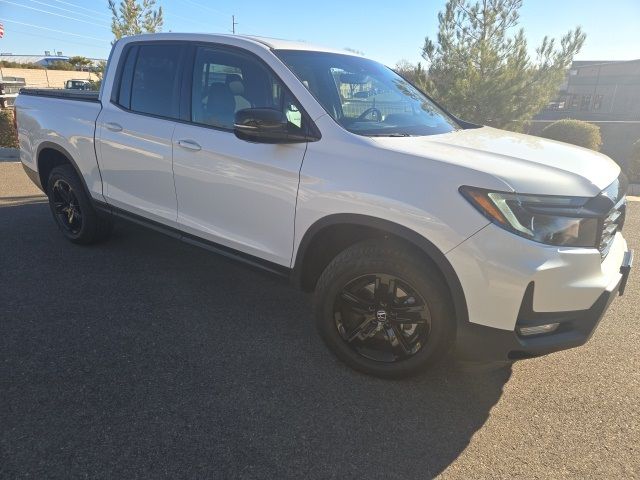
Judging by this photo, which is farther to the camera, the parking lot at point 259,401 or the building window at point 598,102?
the building window at point 598,102

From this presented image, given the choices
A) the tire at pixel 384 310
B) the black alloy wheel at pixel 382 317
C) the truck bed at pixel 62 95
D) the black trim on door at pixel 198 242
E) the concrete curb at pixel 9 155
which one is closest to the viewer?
the tire at pixel 384 310

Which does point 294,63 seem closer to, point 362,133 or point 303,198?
point 362,133

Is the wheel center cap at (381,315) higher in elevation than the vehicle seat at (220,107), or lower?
lower

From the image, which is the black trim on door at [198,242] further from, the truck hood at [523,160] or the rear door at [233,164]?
the truck hood at [523,160]

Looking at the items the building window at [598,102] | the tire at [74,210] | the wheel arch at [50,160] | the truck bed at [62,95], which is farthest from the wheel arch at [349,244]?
the building window at [598,102]

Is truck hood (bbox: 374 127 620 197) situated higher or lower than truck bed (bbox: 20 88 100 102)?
lower

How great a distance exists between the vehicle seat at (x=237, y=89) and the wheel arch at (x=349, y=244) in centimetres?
100

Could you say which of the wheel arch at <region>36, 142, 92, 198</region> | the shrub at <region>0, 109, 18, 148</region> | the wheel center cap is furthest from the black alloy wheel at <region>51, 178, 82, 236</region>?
the shrub at <region>0, 109, 18, 148</region>

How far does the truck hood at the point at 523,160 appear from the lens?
7.09 ft

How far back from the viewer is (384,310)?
2588 millimetres

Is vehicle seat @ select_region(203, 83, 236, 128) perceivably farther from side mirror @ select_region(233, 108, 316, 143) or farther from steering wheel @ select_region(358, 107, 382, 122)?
steering wheel @ select_region(358, 107, 382, 122)

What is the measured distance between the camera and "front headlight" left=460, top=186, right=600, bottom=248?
2.10m

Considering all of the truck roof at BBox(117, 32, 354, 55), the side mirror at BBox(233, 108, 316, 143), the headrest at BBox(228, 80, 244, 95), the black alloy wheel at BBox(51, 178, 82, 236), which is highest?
the truck roof at BBox(117, 32, 354, 55)

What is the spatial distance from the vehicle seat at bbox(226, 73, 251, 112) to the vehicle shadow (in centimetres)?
147
